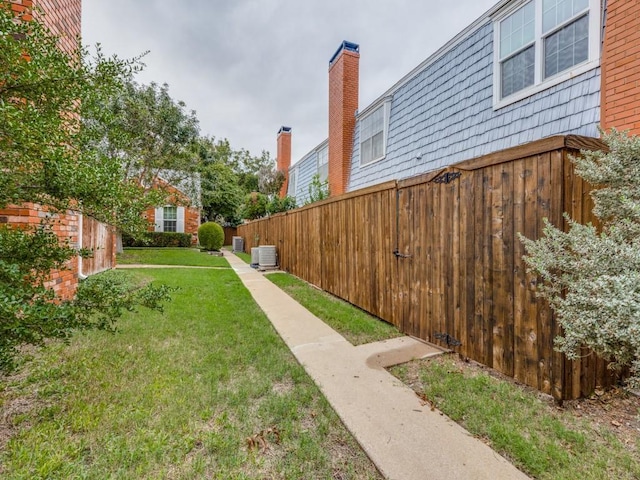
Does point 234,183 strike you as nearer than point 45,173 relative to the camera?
No

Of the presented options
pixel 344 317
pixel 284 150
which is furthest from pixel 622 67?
pixel 284 150

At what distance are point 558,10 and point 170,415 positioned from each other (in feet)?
22.4

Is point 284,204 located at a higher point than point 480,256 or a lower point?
higher

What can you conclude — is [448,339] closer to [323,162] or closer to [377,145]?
[377,145]

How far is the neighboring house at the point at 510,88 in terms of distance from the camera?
333 centimetres

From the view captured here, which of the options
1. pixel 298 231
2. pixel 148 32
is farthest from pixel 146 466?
pixel 148 32

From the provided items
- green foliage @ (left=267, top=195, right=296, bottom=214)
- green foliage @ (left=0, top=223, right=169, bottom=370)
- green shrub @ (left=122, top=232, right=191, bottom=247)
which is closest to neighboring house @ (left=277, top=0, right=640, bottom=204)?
green foliage @ (left=0, top=223, right=169, bottom=370)

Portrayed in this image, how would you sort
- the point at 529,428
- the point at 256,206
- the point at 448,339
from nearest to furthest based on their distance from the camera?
the point at 529,428
the point at 448,339
the point at 256,206

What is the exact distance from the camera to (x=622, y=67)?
10.6ft

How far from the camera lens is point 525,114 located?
477cm

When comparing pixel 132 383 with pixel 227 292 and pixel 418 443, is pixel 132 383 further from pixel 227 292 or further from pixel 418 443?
pixel 227 292

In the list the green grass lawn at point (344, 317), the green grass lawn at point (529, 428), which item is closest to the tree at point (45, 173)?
the green grass lawn at point (529, 428)

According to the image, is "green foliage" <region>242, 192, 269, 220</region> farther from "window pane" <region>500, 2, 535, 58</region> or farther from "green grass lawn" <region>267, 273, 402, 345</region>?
"window pane" <region>500, 2, 535, 58</region>

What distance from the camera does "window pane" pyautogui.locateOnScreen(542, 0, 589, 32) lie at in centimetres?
416
